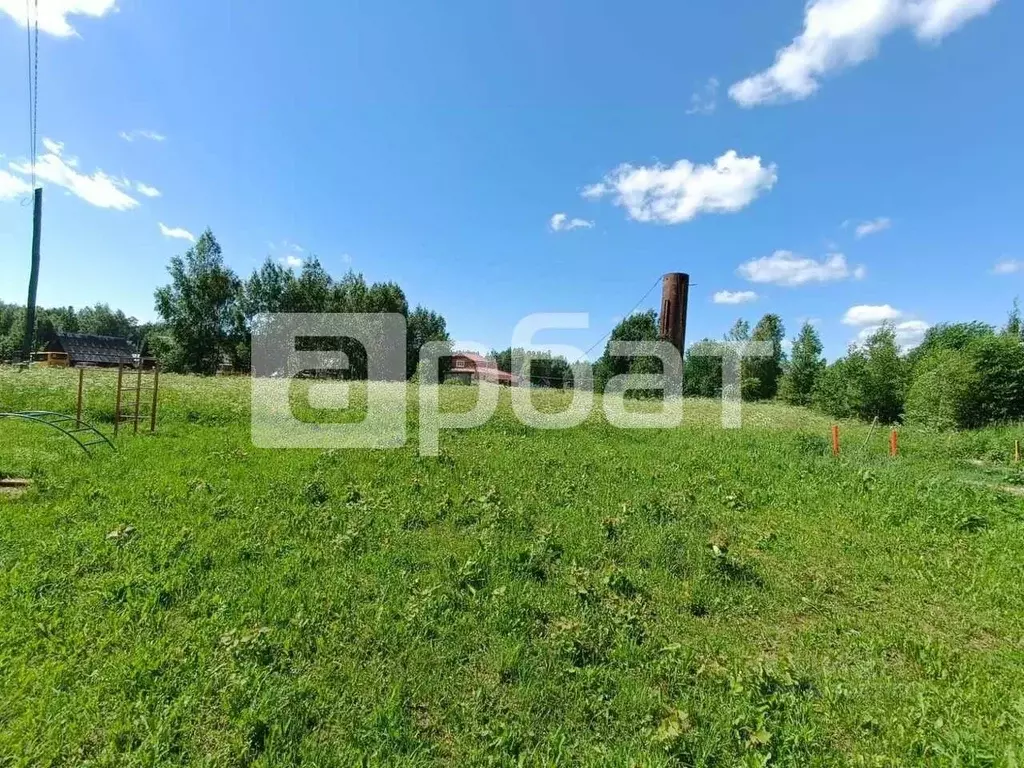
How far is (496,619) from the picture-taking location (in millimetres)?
3740

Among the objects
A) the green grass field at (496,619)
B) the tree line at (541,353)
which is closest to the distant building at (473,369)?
the tree line at (541,353)

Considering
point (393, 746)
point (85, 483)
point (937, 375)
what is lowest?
point (393, 746)

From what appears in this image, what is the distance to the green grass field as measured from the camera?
263 centimetres

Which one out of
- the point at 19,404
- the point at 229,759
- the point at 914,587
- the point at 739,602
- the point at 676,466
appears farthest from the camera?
the point at 19,404

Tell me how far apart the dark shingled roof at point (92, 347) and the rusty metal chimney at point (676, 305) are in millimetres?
65898

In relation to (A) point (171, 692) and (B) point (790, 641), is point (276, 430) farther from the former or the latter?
(B) point (790, 641)

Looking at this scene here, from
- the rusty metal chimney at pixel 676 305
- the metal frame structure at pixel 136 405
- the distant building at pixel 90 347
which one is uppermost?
the distant building at pixel 90 347

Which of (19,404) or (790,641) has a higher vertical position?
(19,404)

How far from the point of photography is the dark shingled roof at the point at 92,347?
5659 centimetres

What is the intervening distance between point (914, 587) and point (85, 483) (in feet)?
33.3

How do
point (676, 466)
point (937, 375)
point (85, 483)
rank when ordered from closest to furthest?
1. point (85, 483)
2. point (676, 466)
3. point (937, 375)

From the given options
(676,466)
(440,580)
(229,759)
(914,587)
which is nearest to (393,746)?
(229,759)

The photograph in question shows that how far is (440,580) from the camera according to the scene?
437 centimetres

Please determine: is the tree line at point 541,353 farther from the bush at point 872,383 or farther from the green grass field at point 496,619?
the green grass field at point 496,619
